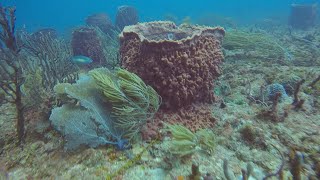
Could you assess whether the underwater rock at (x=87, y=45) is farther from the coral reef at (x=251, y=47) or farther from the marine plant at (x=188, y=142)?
the marine plant at (x=188, y=142)

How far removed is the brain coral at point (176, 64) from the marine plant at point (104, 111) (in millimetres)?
359

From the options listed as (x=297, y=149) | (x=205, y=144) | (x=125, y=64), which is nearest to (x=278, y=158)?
(x=297, y=149)

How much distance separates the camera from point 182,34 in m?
5.33

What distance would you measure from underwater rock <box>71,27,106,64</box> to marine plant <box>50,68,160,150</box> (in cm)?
550

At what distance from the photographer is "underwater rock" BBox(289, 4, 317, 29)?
1819 centimetres

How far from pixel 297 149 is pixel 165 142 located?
1797 mm

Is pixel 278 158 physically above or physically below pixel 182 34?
below

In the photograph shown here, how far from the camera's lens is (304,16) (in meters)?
18.4

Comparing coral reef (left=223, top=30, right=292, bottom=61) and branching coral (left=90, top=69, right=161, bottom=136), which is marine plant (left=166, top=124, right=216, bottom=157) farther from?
coral reef (left=223, top=30, right=292, bottom=61)

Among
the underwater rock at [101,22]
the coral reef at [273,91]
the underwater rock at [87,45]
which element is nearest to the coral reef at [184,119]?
the coral reef at [273,91]

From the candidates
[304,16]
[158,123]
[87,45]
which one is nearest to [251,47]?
[87,45]

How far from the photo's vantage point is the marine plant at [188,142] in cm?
320

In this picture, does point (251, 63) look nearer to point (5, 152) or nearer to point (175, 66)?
point (175, 66)

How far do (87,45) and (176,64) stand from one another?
597 centimetres
